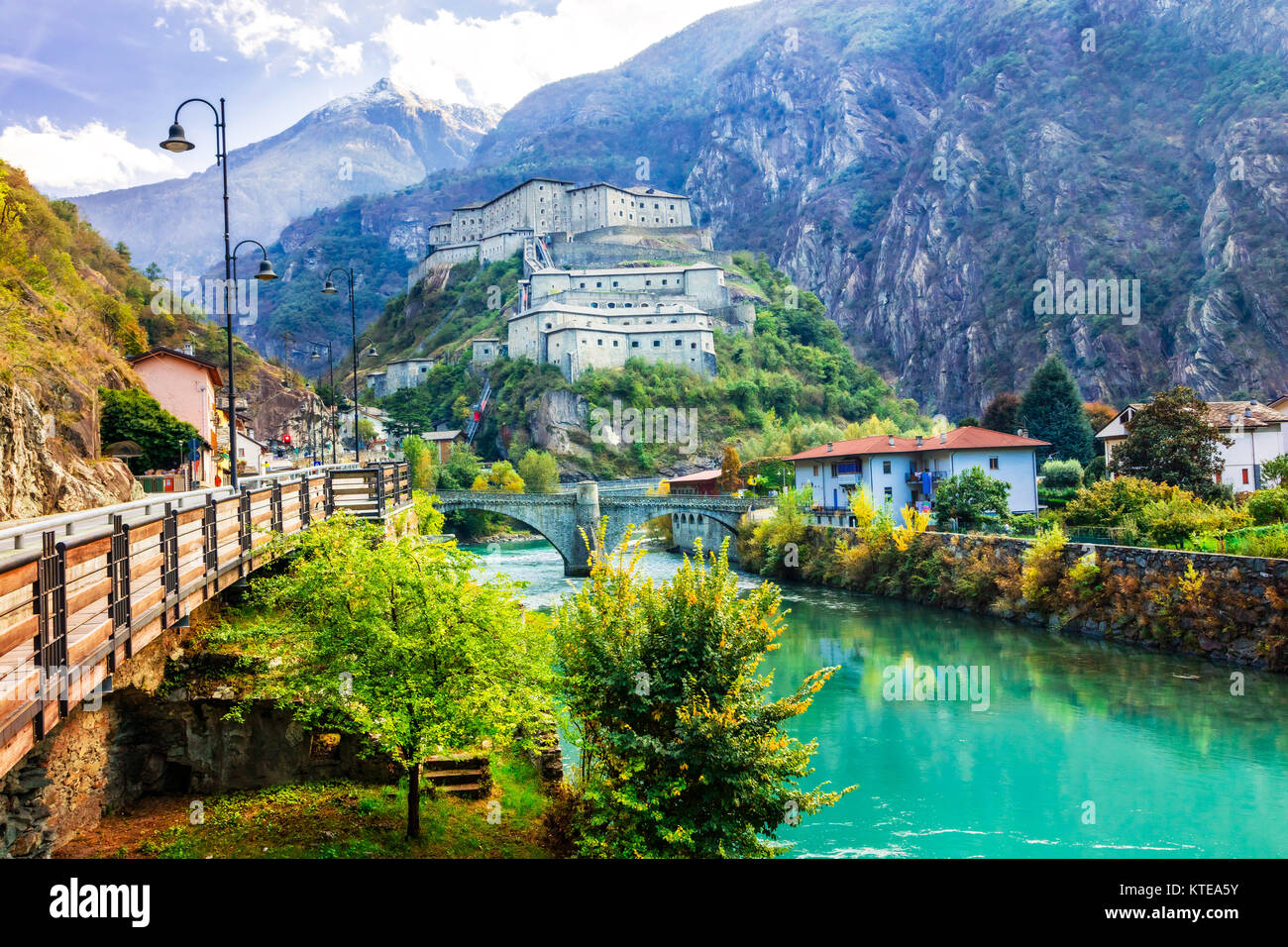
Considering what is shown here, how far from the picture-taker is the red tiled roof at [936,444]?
46.7m

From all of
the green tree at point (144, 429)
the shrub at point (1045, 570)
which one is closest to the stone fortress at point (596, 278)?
the green tree at point (144, 429)

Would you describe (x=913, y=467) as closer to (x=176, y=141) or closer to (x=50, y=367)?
(x=50, y=367)

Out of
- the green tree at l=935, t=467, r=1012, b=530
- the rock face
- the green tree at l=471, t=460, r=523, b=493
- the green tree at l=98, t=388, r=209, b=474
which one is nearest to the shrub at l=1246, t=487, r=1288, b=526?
the green tree at l=935, t=467, r=1012, b=530

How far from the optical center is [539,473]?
8412 cm

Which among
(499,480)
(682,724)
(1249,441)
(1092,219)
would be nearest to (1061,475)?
(1249,441)

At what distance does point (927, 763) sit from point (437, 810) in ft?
39.9

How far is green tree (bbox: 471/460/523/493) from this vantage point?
78438 millimetres

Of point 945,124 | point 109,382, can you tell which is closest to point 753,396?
point 109,382

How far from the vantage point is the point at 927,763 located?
19656mm

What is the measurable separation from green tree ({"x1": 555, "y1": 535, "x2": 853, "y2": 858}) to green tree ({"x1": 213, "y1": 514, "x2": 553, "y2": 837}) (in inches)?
33.8

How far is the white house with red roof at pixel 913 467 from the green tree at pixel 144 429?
3214cm

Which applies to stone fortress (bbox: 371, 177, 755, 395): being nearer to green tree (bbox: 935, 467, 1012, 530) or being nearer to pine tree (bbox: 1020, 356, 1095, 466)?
pine tree (bbox: 1020, 356, 1095, 466)

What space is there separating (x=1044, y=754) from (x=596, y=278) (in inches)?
3945
